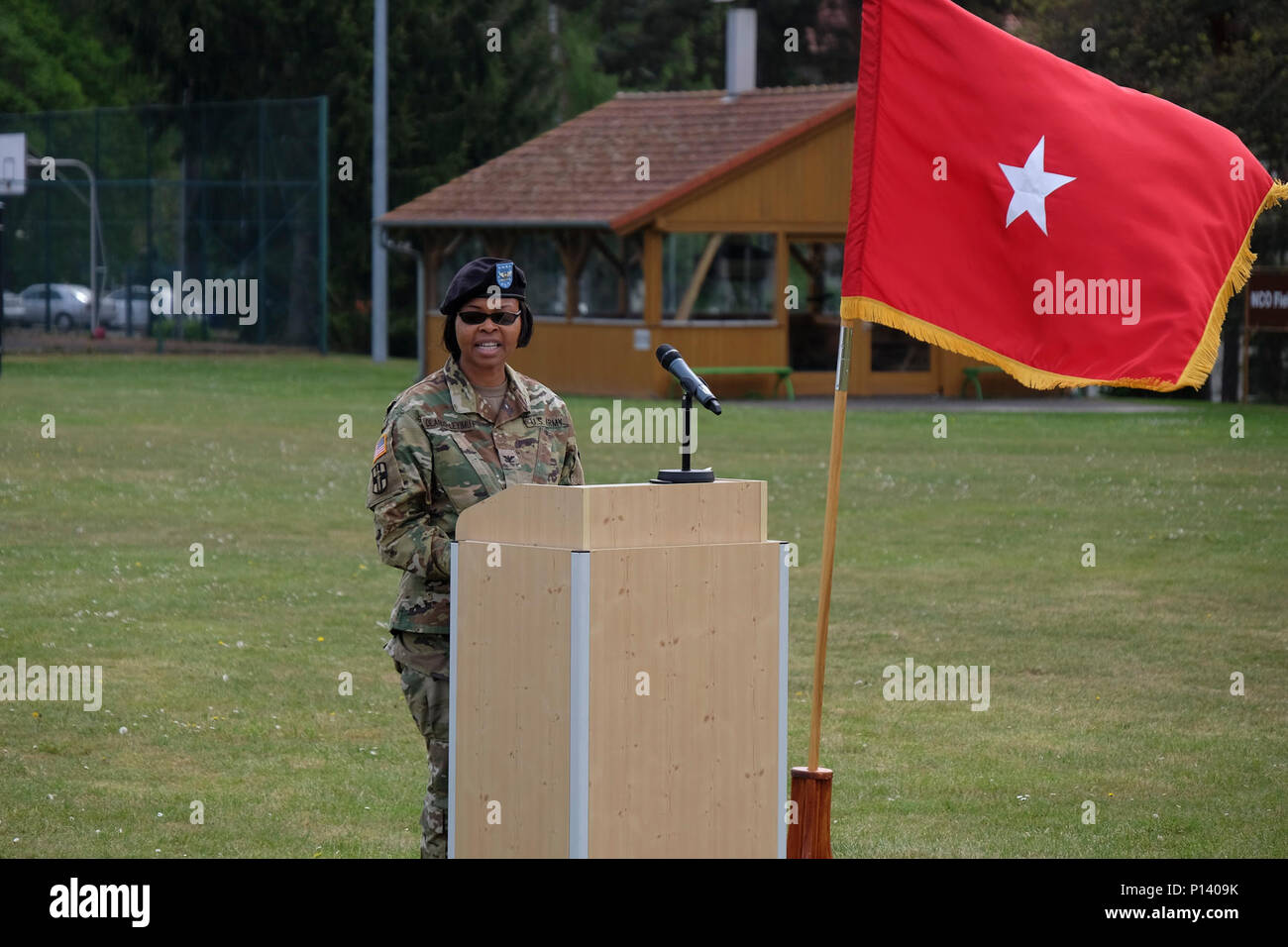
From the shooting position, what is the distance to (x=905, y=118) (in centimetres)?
670

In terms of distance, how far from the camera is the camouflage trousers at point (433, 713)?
5859 mm

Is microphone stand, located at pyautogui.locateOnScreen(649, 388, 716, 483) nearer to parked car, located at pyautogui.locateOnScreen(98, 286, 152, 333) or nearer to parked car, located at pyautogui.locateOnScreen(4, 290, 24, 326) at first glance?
parked car, located at pyautogui.locateOnScreen(98, 286, 152, 333)

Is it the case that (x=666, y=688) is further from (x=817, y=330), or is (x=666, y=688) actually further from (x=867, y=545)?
(x=817, y=330)

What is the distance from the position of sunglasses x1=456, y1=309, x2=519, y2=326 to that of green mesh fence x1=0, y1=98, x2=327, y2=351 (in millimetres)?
39218

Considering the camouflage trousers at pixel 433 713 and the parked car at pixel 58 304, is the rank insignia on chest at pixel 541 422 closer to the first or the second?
the camouflage trousers at pixel 433 713

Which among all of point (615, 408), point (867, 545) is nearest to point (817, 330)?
point (615, 408)

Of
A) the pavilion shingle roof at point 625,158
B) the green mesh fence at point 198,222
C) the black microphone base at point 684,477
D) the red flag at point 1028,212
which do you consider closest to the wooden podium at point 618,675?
the black microphone base at point 684,477

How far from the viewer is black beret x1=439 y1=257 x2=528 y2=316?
5879 millimetres

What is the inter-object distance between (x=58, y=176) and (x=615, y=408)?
70.7ft

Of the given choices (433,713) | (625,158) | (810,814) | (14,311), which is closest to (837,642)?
(810,814)

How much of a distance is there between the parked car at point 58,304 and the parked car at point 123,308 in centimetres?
52

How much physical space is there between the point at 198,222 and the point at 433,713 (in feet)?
134

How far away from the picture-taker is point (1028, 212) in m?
6.51

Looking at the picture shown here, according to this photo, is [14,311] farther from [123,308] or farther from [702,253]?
[702,253]
